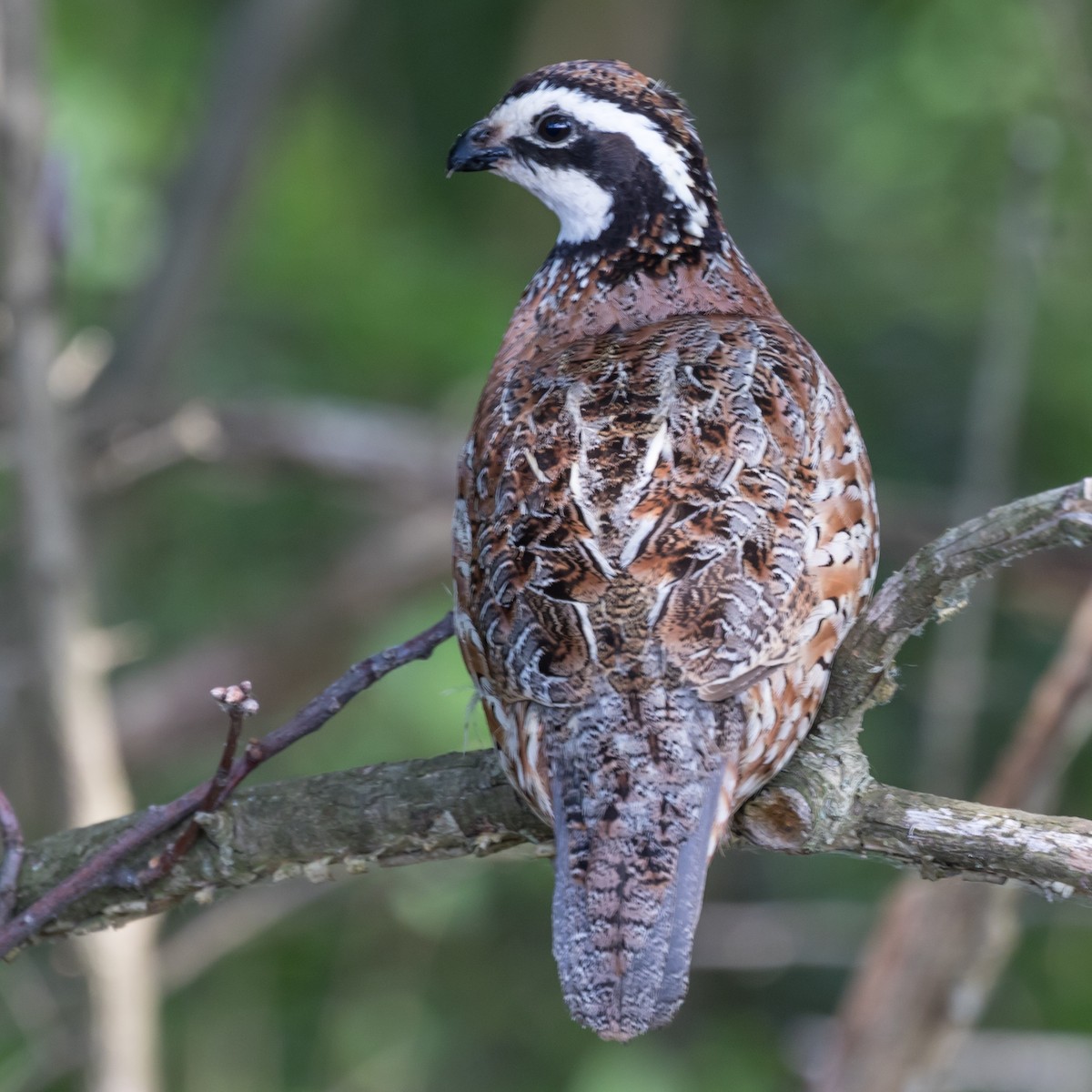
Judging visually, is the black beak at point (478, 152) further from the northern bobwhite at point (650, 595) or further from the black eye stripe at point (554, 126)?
the northern bobwhite at point (650, 595)

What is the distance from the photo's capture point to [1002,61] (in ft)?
24.5

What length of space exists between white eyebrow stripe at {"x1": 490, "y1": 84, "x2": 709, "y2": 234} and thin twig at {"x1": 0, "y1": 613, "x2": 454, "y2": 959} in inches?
52.3

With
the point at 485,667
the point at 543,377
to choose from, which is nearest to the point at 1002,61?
the point at 543,377

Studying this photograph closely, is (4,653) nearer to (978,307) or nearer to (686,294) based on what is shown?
(686,294)

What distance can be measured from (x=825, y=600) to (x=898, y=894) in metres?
2.05

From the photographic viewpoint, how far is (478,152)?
13.2 ft

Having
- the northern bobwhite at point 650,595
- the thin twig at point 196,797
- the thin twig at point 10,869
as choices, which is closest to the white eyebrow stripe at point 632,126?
the northern bobwhite at point 650,595

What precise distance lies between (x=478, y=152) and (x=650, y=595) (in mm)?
1722

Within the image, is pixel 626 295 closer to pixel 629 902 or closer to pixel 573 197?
pixel 573 197

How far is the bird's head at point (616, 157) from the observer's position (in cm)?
382

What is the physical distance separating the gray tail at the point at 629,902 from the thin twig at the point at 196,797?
1.53 ft

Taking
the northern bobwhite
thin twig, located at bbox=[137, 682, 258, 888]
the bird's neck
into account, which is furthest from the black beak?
thin twig, located at bbox=[137, 682, 258, 888]

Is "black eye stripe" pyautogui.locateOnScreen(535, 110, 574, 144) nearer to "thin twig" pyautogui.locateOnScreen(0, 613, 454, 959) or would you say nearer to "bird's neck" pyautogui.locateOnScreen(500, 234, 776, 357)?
"bird's neck" pyautogui.locateOnScreen(500, 234, 776, 357)

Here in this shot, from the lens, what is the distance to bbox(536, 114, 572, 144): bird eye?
3.87 m
